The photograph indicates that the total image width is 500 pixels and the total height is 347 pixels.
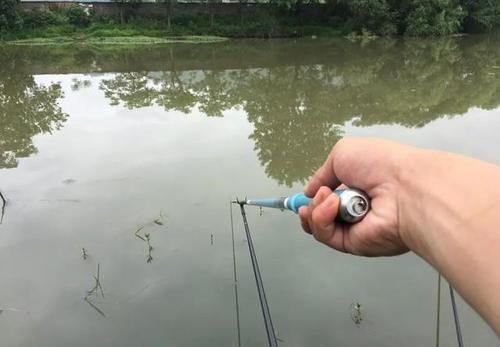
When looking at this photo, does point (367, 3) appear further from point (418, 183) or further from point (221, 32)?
point (418, 183)

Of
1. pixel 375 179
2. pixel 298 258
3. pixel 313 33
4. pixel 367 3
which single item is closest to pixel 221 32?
pixel 313 33

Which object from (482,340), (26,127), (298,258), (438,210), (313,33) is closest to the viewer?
(438,210)

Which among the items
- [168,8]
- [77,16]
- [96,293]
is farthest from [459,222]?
[168,8]

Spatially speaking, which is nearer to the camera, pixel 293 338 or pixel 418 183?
pixel 418 183

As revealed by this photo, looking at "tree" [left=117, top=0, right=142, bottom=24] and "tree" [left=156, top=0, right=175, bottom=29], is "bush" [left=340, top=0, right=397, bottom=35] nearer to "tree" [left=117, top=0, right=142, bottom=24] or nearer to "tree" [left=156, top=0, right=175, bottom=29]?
"tree" [left=156, top=0, right=175, bottom=29]

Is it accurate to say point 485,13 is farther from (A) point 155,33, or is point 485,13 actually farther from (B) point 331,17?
(A) point 155,33

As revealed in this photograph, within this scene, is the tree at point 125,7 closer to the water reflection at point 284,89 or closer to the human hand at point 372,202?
the water reflection at point 284,89

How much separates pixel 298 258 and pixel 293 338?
0.91 metres

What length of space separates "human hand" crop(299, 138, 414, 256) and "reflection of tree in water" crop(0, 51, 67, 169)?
613 centimetres

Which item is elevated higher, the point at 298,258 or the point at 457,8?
the point at 457,8

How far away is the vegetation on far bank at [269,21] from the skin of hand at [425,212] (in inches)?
935

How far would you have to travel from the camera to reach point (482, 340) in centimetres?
291

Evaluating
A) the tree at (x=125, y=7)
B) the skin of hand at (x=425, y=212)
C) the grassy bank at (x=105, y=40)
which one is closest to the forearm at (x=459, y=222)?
the skin of hand at (x=425, y=212)

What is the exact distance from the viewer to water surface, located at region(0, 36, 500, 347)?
3.14 metres
